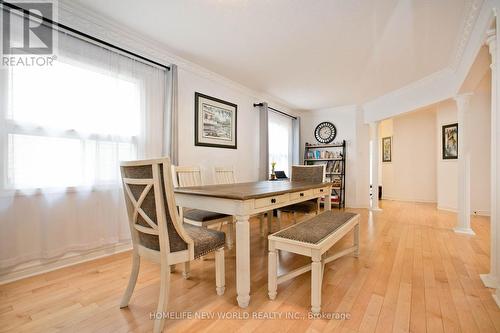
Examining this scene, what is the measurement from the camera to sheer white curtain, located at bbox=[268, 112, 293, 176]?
5176 mm

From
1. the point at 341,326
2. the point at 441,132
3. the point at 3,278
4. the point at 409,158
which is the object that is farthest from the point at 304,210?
the point at 409,158

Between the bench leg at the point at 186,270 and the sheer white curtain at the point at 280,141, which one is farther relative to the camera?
the sheer white curtain at the point at 280,141

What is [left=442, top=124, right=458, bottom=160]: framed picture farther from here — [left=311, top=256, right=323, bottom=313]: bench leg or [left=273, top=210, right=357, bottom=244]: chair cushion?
[left=311, top=256, right=323, bottom=313]: bench leg

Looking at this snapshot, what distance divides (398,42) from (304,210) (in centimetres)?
233

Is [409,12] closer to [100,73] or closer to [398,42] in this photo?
[398,42]

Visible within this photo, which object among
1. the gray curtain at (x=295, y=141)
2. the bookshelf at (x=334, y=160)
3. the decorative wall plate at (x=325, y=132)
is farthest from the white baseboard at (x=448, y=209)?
the gray curtain at (x=295, y=141)

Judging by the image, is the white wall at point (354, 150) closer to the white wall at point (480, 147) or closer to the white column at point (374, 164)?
the white column at point (374, 164)

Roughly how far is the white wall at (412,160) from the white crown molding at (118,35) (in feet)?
18.1

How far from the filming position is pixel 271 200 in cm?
172

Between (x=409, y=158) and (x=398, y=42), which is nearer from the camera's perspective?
(x=398, y=42)

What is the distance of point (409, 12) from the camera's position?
2.17 m

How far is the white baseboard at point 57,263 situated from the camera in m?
1.85

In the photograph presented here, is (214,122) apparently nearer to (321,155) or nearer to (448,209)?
(321,155)

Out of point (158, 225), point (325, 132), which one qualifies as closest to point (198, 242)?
point (158, 225)
